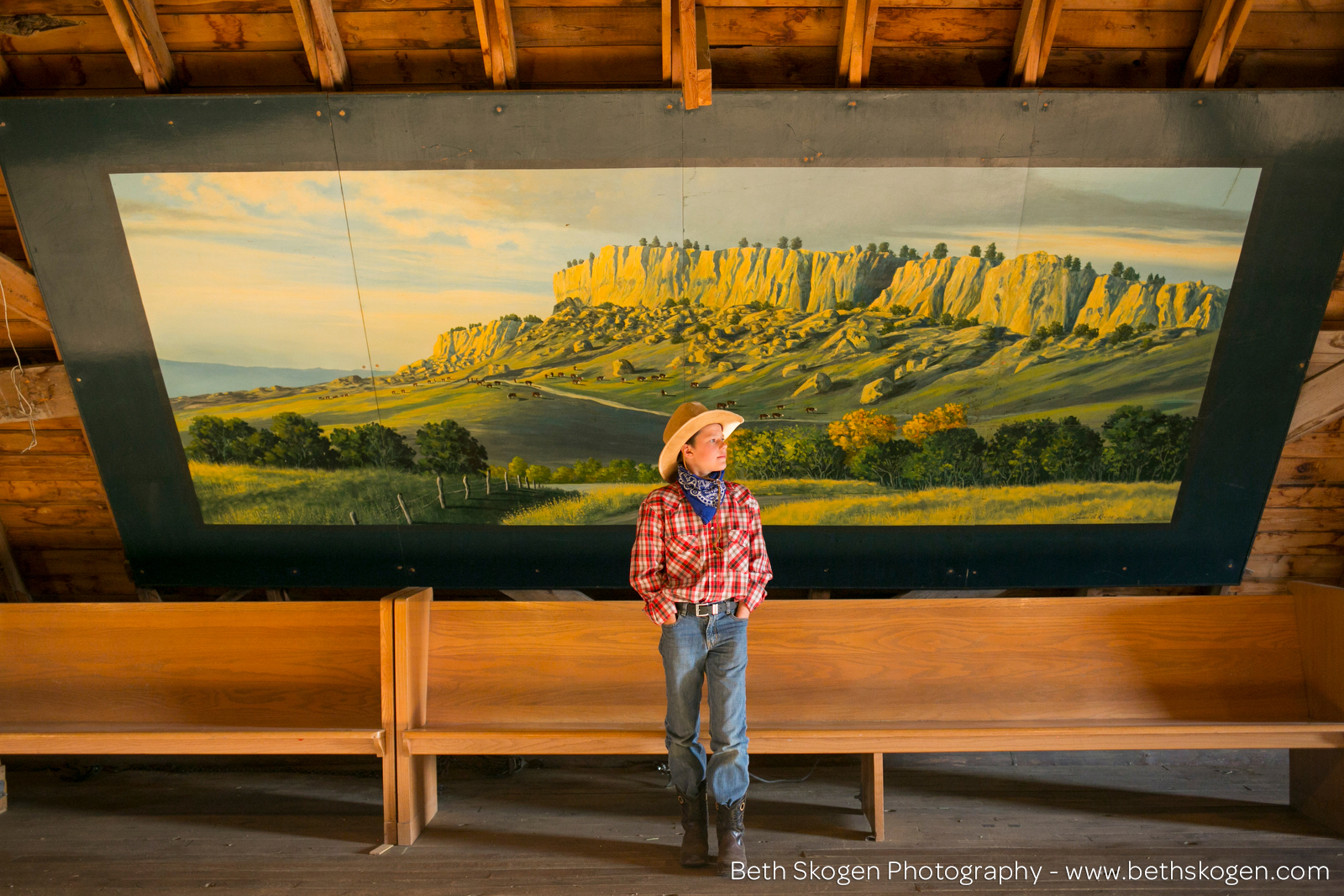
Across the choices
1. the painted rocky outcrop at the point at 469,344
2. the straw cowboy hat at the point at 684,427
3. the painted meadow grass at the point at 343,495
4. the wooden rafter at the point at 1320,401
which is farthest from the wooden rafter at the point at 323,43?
the wooden rafter at the point at 1320,401

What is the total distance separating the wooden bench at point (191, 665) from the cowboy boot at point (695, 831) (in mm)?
1121

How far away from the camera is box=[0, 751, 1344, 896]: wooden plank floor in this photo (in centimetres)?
227

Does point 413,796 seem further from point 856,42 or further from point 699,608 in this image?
point 856,42

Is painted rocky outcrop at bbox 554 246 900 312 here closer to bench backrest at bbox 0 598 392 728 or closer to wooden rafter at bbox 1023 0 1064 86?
wooden rafter at bbox 1023 0 1064 86

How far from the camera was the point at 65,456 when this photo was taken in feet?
10.4

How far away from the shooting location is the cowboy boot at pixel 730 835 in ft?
7.27

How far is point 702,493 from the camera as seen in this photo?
2.11 meters

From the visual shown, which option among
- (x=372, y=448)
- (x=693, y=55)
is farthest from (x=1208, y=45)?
(x=372, y=448)

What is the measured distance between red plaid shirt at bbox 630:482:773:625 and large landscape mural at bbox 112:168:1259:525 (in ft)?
2.46

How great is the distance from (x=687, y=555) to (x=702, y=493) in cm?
17

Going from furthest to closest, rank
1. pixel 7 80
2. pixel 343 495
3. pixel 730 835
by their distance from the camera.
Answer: pixel 343 495, pixel 7 80, pixel 730 835

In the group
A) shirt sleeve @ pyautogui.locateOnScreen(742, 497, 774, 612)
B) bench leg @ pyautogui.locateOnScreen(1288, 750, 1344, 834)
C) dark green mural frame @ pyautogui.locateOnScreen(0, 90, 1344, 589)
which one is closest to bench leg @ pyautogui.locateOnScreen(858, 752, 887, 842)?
shirt sleeve @ pyautogui.locateOnScreen(742, 497, 774, 612)

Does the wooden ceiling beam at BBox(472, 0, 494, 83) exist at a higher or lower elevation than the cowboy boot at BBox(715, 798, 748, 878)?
higher

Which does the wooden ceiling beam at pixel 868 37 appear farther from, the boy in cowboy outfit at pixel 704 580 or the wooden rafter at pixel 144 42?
the wooden rafter at pixel 144 42
